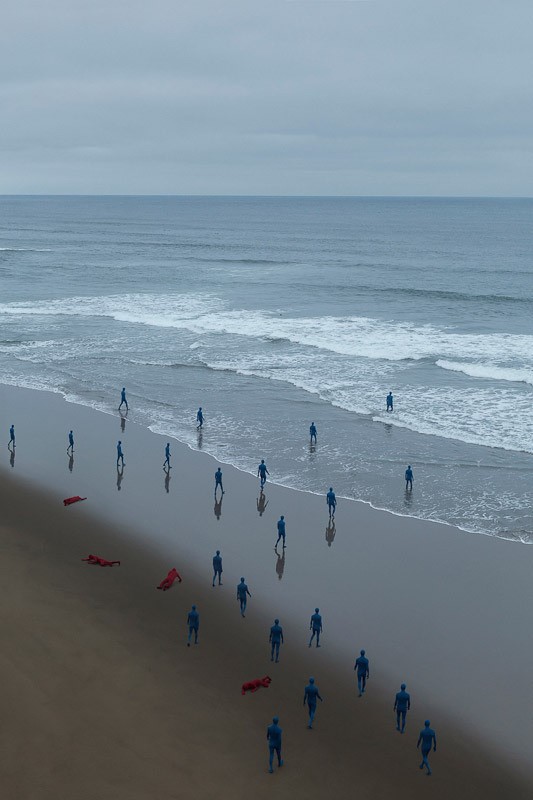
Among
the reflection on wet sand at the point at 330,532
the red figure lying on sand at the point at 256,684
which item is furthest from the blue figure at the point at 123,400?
the red figure lying on sand at the point at 256,684

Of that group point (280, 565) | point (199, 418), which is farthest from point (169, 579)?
point (199, 418)

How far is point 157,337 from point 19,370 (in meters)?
10.2

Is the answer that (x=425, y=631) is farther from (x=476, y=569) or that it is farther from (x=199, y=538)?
(x=199, y=538)

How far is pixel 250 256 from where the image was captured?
302 feet

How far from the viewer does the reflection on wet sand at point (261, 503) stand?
73.3ft

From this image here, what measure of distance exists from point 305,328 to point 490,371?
14.3 m

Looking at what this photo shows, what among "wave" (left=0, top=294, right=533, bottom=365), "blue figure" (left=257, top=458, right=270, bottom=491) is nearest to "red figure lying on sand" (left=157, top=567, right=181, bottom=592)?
"blue figure" (left=257, top=458, right=270, bottom=491)

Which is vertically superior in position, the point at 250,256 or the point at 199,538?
the point at 250,256

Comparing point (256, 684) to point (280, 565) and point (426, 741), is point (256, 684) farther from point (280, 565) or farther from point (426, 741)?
point (280, 565)

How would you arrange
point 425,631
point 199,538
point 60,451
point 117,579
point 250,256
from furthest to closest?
point 250,256 < point 60,451 < point 199,538 < point 117,579 < point 425,631

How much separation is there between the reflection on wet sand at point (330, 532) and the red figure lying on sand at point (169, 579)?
4.14m

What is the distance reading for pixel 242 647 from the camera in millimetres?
15695

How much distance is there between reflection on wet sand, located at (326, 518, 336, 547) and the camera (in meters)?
20.3

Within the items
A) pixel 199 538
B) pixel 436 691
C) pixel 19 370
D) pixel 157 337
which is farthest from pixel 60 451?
pixel 157 337
